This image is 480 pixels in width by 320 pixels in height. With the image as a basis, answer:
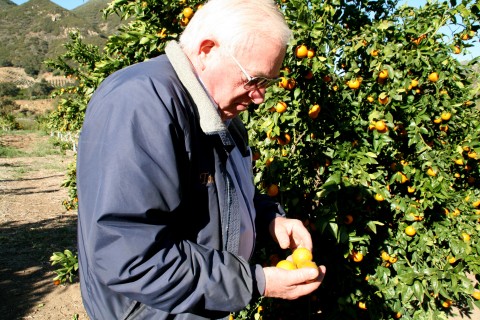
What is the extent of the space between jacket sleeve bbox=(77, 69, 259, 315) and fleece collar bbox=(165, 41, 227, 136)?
0.07 metres

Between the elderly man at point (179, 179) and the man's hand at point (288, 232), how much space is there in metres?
0.29

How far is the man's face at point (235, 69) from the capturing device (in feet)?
3.32

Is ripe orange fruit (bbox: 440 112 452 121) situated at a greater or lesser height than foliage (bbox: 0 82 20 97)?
greater

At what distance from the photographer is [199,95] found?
101 cm

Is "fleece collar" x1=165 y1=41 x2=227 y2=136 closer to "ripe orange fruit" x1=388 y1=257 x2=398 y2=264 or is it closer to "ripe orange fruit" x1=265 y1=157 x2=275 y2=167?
"ripe orange fruit" x1=265 y1=157 x2=275 y2=167

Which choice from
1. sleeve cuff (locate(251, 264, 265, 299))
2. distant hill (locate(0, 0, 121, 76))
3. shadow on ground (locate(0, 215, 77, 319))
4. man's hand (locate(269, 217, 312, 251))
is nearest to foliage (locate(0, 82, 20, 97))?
distant hill (locate(0, 0, 121, 76))

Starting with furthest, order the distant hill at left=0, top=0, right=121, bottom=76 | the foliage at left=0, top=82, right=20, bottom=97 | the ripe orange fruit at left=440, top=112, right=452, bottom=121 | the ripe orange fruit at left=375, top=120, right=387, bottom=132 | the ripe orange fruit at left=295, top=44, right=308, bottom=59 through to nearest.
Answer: the distant hill at left=0, top=0, right=121, bottom=76 → the foliage at left=0, top=82, right=20, bottom=97 → the ripe orange fruit at left=440, top=112, right=452, bottom=121 → the ripe orange fruit at left=375, top=120, right=387, bottom=132 → the ripe orange fruit at left=295, top=44, right=308, bottom=59

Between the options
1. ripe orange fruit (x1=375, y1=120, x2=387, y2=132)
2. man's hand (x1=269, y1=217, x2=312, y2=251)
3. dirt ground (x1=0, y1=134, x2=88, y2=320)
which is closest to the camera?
man's hand (x1=269, y1=217, x2=312, y2=251)

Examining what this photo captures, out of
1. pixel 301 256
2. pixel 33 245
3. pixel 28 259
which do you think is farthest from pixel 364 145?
pixel 33 245

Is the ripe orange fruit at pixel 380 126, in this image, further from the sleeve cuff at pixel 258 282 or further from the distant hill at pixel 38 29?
the distant hill at pixel 38 29

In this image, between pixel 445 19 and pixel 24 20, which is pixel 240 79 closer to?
pixel 445 19

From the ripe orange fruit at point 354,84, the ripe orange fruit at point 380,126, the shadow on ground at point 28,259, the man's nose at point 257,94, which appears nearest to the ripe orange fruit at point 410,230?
the ripe orange fruit at point 380,126

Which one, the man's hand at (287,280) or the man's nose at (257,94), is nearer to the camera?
the man's hand at (287,280)

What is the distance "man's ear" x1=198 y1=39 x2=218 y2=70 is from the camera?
3.35 feet
